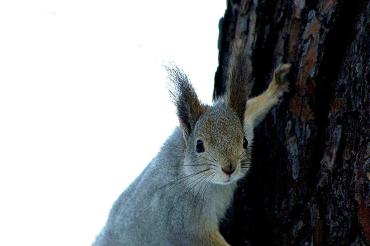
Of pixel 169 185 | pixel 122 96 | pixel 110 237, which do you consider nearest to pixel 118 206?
pixel 110 237

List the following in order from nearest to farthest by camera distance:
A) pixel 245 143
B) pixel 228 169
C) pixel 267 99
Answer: pixel 228 169 → pixel 245 143 → pixel 267 99

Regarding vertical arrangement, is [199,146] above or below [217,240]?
above

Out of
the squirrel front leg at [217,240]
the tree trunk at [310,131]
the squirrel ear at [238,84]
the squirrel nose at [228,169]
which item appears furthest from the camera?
the squirrel front leg at [217,240]

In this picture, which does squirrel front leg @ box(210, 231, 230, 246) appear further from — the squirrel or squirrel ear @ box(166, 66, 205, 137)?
squirrel ear @ box(166, 66, 205, 137)

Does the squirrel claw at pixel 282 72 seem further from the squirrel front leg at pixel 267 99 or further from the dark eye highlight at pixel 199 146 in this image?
the dark eye highlight at pixel 199 146

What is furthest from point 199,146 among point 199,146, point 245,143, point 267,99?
point 267,99

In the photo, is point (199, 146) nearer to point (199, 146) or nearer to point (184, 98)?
point (199, 146)

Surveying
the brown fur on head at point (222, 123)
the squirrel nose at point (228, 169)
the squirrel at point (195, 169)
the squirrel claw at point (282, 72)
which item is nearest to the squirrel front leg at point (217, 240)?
the squirrel at point (195, 169)
